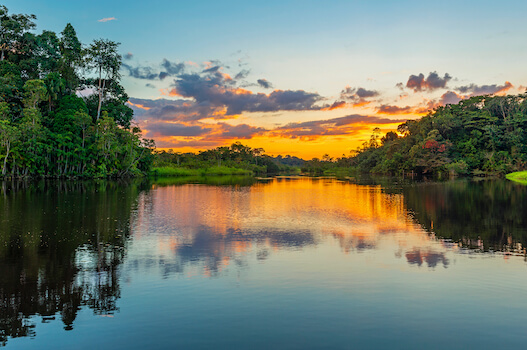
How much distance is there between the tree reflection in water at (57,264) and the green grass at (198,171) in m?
71.1

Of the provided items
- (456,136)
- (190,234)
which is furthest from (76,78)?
(456,136)

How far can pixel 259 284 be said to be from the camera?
399 inches

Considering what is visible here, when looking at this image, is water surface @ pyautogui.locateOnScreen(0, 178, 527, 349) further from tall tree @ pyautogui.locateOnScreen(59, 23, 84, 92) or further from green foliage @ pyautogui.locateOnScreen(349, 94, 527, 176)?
green foliage @ pyautogui.locateOnScreen(349, 94, 527, 176)

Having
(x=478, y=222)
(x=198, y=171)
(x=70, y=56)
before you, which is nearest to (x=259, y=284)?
(x=478, y=222)

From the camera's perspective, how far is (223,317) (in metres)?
7.98

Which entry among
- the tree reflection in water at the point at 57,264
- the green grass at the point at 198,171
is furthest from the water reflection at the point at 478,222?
the green grass at the point at 198,171

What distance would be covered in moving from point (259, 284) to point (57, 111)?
63.3 m

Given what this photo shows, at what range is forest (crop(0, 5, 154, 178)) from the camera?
53938 mm

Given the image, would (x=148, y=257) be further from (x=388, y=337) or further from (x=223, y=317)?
(x=388, y=337)

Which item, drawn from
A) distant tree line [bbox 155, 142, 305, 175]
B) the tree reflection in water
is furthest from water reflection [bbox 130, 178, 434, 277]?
distant tree line [bbox 155, 142, 305, 175]

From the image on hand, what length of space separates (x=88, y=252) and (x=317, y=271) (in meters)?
7.88

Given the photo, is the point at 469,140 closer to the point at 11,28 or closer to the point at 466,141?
the point at 466,141

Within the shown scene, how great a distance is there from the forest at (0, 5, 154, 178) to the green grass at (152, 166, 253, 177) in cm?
1868

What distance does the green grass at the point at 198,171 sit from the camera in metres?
95.2
